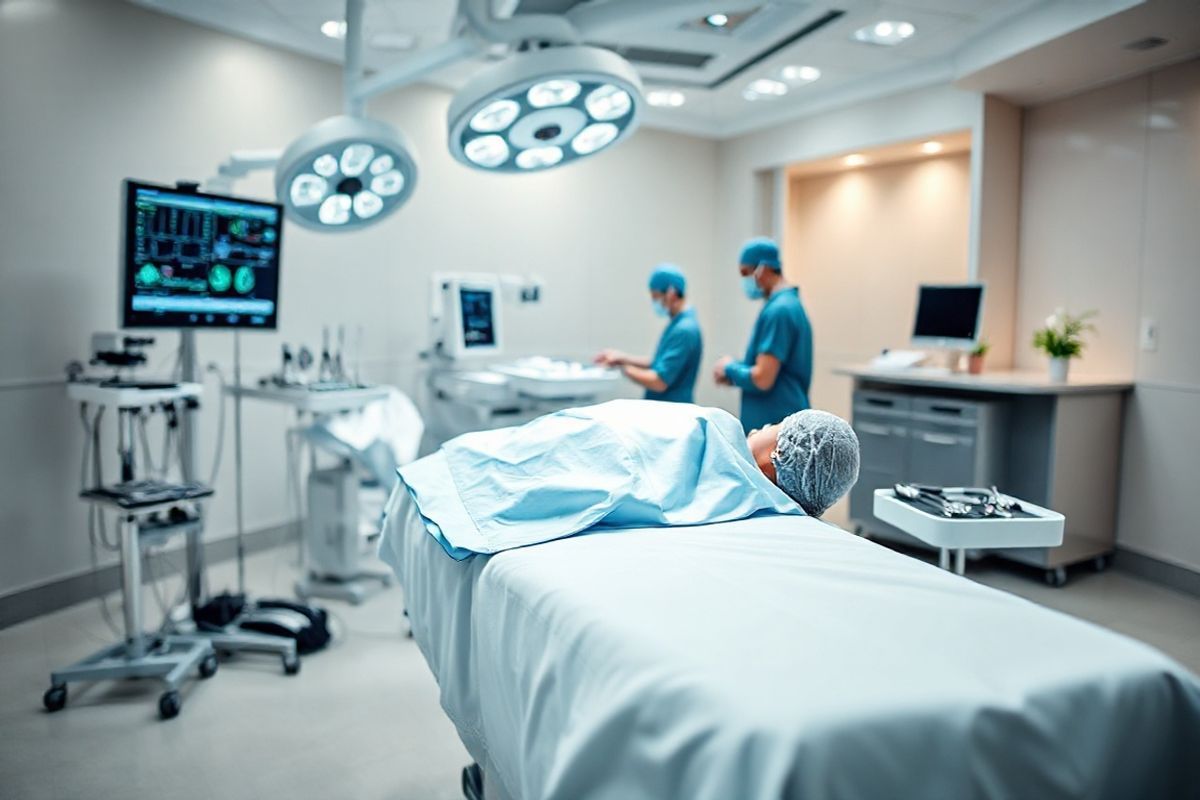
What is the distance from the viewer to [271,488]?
413 cm

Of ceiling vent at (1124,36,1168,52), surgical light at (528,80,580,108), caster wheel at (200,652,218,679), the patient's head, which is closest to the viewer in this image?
the patient's head

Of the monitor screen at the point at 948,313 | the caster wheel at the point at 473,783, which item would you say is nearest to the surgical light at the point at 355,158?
the caster wheel at the point at 473,783

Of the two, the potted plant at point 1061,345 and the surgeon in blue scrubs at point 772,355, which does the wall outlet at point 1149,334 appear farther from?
the surgeon in blue scrubs at point 772,355

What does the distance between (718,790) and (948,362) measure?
4068 millimetres

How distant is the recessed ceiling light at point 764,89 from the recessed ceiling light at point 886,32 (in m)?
0.79

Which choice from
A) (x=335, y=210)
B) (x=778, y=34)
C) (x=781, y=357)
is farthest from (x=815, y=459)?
(x=778, y=34)

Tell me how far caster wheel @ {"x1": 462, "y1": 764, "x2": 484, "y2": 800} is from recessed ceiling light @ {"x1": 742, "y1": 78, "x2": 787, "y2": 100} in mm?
4081

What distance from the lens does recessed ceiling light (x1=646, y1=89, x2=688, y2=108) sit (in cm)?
497

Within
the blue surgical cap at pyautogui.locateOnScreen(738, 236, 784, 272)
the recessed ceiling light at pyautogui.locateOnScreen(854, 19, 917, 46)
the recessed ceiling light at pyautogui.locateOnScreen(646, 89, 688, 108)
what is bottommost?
the blue surgical cap at pyautogui.locateOnScreen(738, 236, 784, 272)

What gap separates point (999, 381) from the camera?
3650 mm

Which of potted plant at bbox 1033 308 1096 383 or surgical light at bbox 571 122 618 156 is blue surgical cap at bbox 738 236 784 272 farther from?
potted plant at bbox 1033 308 1096 383

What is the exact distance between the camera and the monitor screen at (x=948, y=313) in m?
4.04

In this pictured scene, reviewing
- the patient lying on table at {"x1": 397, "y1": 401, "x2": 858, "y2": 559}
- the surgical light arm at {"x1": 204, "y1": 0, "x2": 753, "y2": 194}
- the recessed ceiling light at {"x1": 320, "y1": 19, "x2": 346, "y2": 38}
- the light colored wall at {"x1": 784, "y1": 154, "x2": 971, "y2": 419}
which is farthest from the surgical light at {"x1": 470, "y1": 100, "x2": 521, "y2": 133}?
the light colored wall at {"x1": 784, "y1": 154, "x2": 971, "y2": 419}

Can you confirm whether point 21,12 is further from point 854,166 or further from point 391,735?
point 854,166
